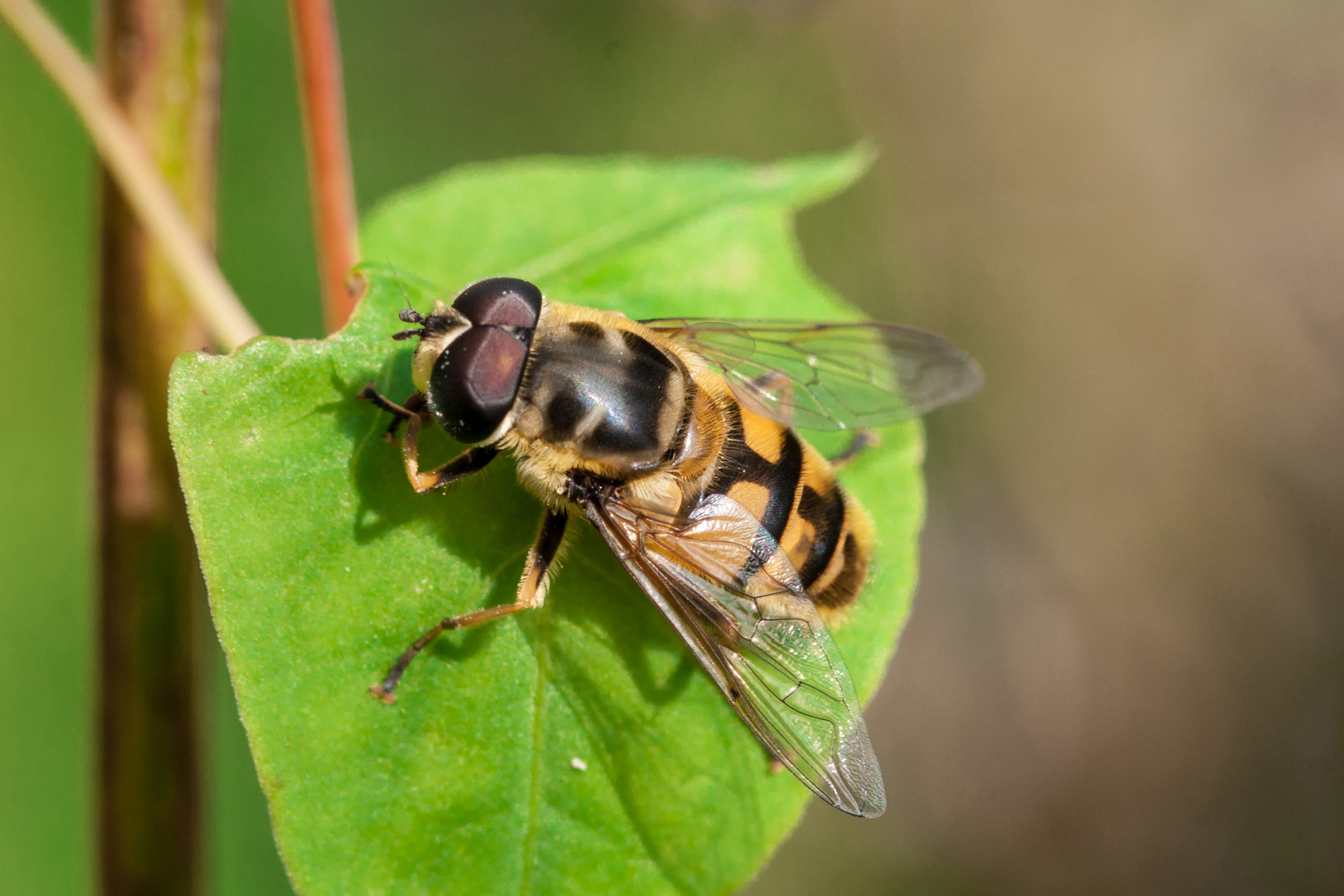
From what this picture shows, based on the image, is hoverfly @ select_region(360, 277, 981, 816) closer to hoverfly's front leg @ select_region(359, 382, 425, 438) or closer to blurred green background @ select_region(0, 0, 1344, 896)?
hoverfly's front leg @ select_region(359, 382, 425, 438)

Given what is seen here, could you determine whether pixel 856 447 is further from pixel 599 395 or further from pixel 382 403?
pixel 382 403

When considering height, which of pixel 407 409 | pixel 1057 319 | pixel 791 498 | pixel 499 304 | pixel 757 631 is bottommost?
pixel 1057 319

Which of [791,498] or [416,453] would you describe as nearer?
[416,453]

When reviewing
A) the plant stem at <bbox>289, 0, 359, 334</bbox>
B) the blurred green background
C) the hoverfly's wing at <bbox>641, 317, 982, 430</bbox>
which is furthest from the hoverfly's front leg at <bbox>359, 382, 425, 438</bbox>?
the blurred green background

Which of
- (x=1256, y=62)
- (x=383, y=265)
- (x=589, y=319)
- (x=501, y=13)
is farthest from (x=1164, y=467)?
(x=383, y=265)

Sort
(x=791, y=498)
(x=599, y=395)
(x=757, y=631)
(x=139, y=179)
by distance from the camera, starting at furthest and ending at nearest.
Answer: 1. (x=791, y=498)
2. (x=757, y=631)
3. (x=599, y=395)
4. (x=139, y=179)

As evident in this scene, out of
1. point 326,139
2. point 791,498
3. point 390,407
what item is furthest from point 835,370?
point 326,139

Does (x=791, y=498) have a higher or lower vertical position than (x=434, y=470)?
lower

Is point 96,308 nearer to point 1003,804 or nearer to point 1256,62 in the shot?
point 1003,804
